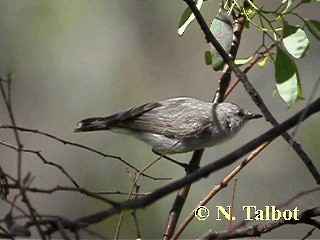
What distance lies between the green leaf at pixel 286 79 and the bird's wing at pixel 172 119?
1519mm

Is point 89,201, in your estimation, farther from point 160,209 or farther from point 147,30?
point 147,30

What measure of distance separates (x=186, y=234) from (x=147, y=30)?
2218mm

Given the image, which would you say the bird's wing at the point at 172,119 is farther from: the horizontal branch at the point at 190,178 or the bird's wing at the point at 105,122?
the horizontal branch at the point at 190,178

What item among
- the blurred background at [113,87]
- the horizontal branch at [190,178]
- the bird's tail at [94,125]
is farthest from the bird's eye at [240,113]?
the horizontal branch at [190,178]

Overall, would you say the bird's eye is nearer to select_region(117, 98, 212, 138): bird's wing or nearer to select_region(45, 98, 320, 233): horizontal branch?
select_region(117, 98, 212, 138): bird's wing

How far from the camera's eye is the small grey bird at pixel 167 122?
3457 millimetres

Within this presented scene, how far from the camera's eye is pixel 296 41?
74.9 inches

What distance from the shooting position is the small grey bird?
346cm

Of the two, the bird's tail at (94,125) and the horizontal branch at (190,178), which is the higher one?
the bird's tail at (94,125)

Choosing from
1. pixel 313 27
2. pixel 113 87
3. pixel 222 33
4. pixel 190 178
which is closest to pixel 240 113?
pixel 222 33

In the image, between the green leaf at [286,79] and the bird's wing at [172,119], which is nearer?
the green leaf at [286,79]

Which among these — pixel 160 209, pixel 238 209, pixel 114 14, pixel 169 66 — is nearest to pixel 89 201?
pixel 160 209

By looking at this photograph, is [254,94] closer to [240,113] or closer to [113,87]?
[240,113]

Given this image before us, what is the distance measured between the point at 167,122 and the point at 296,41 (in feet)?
5.61
